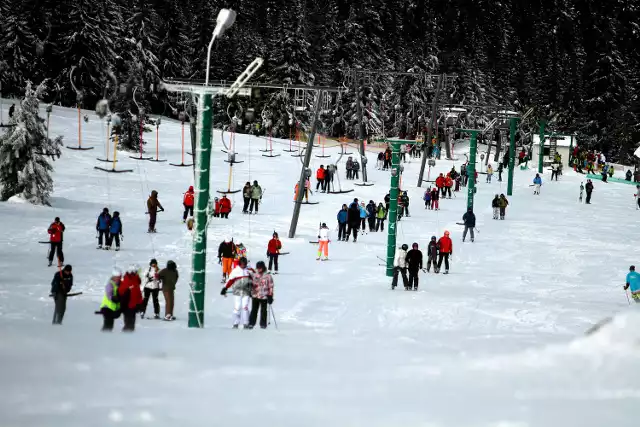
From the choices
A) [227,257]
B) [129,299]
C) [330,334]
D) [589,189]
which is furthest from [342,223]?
[589,189]

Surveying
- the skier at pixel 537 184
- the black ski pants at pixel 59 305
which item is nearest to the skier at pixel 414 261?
the black ski pants at pixel 59 305

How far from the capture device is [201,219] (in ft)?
47.3

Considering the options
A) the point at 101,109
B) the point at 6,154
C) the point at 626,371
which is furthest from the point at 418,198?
the point at 626,371

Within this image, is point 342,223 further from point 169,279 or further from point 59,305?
point 59,305

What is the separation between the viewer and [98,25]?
52781mm

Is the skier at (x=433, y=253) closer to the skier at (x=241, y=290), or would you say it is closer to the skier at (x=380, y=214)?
the skier at (x=380, y=214)

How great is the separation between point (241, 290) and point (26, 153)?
619 inches

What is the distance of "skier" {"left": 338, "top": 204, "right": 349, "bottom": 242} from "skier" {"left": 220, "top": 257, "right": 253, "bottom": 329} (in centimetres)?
1356

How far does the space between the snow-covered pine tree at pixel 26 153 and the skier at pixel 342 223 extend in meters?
8.89

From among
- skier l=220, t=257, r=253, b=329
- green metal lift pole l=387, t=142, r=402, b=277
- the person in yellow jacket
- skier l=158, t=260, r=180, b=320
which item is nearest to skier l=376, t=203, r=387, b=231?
green metal lift pole l=387, t=142, r=402, b=277

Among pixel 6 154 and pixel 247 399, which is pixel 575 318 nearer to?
pixel 247 399

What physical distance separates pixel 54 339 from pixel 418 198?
31503 mm

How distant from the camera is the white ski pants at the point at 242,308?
14633mm

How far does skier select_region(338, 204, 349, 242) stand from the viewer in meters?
28.3
